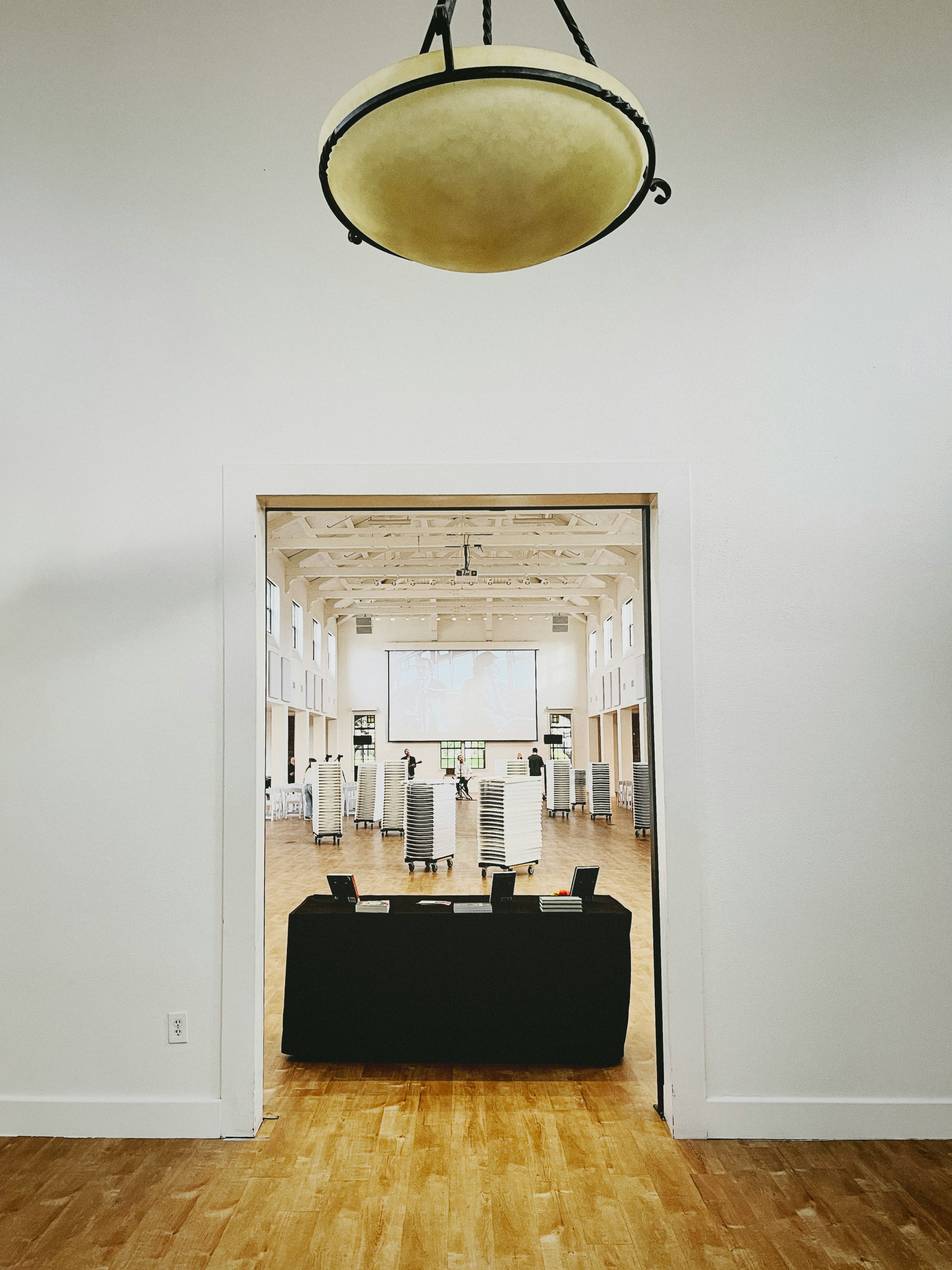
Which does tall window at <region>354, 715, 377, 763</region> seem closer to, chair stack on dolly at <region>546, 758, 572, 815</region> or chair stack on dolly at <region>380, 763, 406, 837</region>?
chair stack on dolly at <region>546, 758, 572, 815</region>

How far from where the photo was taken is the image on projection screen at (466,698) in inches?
1048

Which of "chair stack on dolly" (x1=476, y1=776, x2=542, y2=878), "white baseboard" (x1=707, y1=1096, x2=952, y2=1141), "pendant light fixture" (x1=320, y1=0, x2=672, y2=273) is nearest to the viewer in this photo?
"pendant light fixture" (x1=320, y1=0, x2=672, y2=273)

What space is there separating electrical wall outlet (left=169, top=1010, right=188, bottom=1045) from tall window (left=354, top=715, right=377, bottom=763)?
2330 centimetres

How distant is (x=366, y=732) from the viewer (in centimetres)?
2731

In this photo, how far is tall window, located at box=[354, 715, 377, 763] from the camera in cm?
2702

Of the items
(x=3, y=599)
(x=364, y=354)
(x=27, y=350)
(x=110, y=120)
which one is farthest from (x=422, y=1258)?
(x=110, y=120)

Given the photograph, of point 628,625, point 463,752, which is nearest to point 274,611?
point 628,625

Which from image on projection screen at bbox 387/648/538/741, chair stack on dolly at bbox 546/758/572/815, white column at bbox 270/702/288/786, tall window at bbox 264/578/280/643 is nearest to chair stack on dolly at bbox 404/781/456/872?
chair stack on dolly at bbox 546/758/572/815

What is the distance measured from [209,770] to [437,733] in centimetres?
2324

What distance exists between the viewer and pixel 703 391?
3.62 metres

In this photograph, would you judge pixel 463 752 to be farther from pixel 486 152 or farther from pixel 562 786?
pixel 486 152

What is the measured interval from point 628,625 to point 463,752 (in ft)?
27.0

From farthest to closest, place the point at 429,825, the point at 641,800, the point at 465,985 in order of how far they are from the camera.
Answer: the point at 641,800 → the point at 429,825 → the point at 465,985

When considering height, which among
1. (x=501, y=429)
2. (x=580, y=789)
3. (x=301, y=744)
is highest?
(x=501, y=429)
